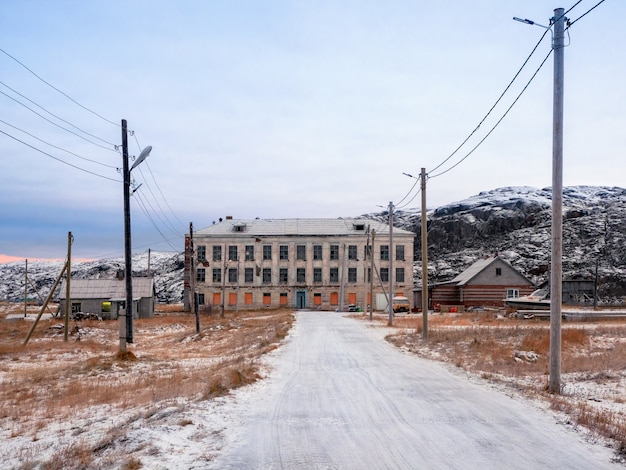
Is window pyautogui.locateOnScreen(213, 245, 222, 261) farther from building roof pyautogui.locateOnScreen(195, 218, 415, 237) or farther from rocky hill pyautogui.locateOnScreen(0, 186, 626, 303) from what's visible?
rocky hill pyautogui.locateOnScreen(0, 186, 626, 303)

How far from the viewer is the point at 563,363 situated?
56.0ft

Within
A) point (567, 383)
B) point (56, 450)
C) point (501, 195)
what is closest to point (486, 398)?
point (567, 383)

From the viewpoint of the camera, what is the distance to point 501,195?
187 meters

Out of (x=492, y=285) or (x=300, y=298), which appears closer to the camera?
(x=492, y=285)

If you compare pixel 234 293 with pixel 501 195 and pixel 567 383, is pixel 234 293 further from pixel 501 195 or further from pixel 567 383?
pixel 501 195

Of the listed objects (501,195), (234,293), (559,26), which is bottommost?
(234,293)

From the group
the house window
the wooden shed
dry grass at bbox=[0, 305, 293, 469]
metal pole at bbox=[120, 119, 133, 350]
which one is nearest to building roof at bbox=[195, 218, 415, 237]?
the wooden shed

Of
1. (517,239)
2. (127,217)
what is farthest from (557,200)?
(517,239)

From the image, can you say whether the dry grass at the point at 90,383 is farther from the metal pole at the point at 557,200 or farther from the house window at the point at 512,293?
the house window at the point at 512,293

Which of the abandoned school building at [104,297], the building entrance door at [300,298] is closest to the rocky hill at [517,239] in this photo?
the building entrance door at [300,298]

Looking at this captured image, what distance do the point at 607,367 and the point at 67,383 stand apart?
14622 mm

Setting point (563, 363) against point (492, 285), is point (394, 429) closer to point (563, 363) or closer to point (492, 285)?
point (563, 363)

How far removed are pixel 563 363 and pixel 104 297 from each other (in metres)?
51.7

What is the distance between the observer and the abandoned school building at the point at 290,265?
261ft
